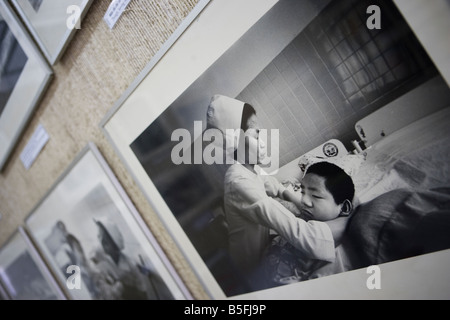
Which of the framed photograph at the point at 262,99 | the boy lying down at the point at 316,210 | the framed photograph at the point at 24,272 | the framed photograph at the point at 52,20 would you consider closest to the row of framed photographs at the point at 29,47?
the framed photograph at the point at 52,20

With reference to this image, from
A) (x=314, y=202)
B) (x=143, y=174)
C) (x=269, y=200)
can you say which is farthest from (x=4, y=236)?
(x=314, y=202)

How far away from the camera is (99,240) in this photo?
3.95 feet

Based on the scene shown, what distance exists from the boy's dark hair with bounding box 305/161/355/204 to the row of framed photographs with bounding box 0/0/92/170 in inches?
33.2

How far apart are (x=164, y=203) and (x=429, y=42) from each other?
0.78 meters

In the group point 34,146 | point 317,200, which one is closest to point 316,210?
point 317,200

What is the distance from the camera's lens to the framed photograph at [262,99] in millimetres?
486

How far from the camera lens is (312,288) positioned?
0.68 metres

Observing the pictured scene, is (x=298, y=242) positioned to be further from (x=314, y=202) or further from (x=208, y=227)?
(x=208, y=227)

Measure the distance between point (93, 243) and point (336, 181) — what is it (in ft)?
3.59

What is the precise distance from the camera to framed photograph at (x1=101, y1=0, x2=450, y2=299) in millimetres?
486

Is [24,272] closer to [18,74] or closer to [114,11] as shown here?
[18,74]

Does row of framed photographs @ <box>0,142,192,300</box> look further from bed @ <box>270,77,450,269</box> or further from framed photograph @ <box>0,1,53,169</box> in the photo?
bed @ <box>270,77,450,269</box>

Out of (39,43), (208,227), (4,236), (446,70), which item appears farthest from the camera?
(4,236)

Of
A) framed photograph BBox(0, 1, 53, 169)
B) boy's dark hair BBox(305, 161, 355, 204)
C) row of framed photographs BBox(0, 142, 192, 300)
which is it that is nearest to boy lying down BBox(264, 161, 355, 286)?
boy's dark hair BBox(305, 161, 355, 204)
